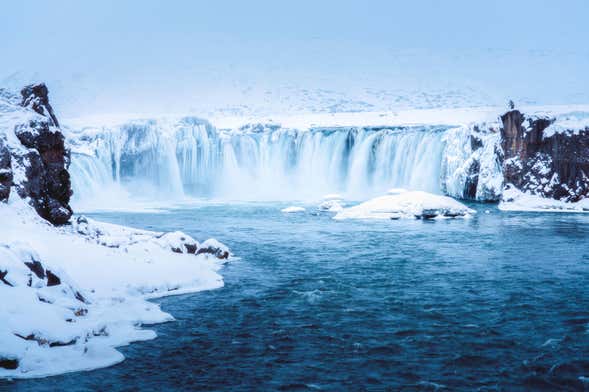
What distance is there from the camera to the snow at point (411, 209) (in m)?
30.5

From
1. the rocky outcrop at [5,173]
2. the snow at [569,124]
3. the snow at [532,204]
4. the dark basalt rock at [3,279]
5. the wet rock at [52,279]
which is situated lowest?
the wet rock at [52,279]

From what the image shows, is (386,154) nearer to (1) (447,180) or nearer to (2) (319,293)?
(1) (447,180)

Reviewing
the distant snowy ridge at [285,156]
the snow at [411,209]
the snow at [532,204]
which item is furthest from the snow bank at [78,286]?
the distant snowy ridge at [285,156]

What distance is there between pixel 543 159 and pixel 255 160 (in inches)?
1017

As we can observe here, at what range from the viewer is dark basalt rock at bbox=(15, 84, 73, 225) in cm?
1614

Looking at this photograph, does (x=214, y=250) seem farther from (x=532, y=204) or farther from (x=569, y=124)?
(x=569, y=124)

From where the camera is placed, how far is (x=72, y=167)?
140 ft

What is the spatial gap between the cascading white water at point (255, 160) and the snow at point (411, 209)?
40.0ft

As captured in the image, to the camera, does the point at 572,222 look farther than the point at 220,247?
Answer: Yes

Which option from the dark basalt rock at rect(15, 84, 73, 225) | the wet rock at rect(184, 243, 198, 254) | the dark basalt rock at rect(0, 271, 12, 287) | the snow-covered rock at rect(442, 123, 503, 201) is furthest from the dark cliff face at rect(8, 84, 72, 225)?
the snow-covered rock at rect(442, 123, 503, 201)

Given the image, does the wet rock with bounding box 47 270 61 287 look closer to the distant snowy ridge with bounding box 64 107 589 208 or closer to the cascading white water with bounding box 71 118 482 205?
the distant snowy ridge with bounding box 64 107 589 208

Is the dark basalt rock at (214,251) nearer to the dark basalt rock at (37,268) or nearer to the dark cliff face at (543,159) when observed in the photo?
the dark basalt rock at (37,268)

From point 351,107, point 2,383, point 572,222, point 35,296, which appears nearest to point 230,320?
point 35,296

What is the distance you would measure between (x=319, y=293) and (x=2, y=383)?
7.17m
